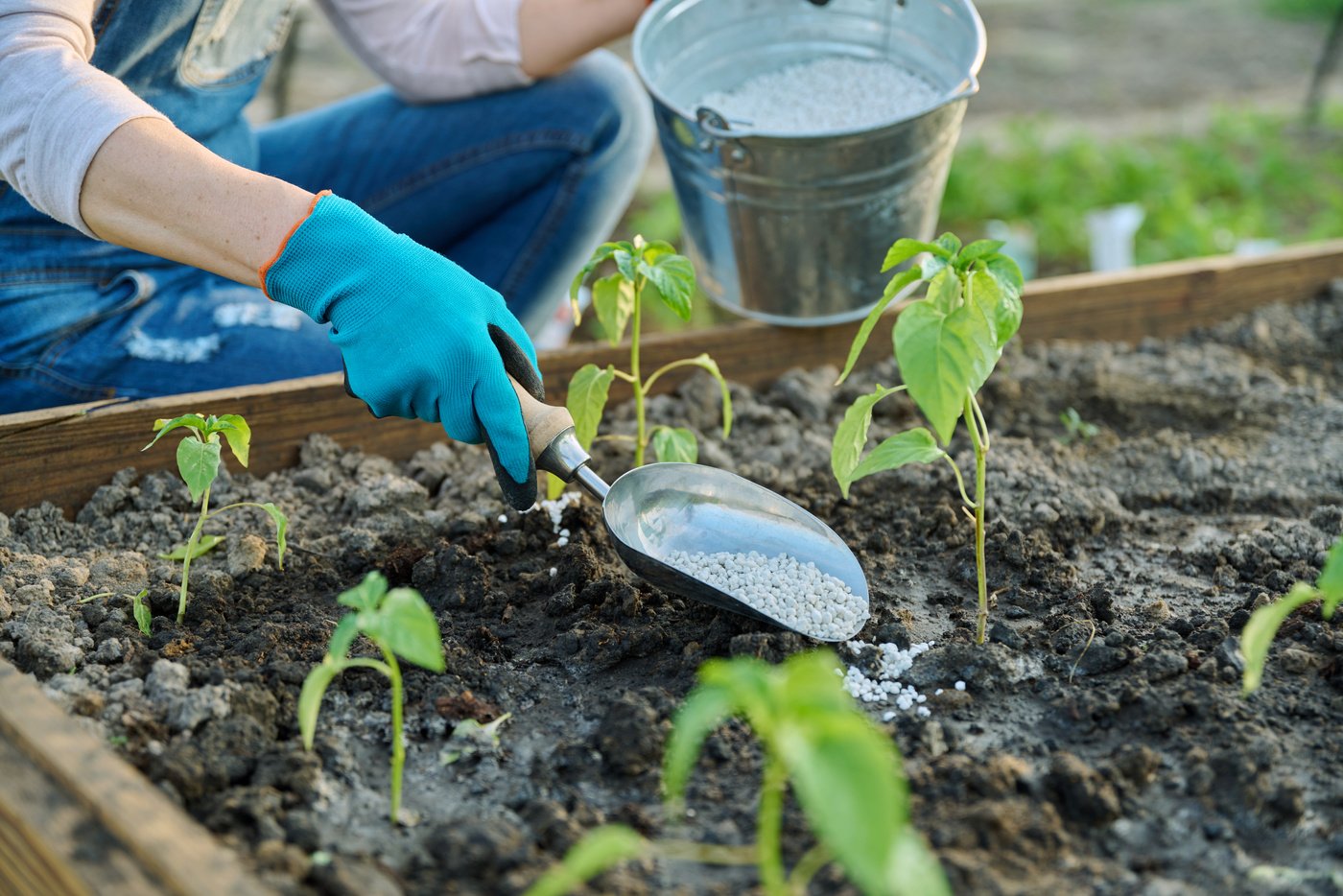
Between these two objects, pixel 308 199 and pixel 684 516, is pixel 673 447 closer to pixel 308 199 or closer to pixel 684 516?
pixel 684 516

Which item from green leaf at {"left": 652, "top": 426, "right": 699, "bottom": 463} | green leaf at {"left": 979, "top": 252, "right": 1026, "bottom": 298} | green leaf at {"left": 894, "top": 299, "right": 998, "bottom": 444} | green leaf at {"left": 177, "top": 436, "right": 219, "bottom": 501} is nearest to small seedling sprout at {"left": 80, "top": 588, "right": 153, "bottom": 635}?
green leaf at {"left": 177, "top": 436, "right": 219, "bottom": 501}

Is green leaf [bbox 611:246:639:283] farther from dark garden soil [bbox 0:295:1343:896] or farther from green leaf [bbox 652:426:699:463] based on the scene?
dark garden soil [bbox 0:295:1343:896]

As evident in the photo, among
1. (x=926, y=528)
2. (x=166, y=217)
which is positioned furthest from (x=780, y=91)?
(x=166, y=217)

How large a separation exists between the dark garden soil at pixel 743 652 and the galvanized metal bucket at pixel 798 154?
24 cm

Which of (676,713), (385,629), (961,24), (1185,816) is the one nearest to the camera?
(385,629)

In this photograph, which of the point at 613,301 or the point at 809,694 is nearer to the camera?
the point at 809,694

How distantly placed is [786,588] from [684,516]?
8.7 inches

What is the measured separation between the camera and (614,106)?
2.72 meters

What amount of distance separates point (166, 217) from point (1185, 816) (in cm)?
148

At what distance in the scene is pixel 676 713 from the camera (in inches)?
55.2

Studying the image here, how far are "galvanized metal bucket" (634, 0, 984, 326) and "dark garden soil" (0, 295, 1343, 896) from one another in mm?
235

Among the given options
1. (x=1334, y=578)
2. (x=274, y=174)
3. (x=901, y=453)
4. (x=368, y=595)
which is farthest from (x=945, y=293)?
(x=274, y=174)

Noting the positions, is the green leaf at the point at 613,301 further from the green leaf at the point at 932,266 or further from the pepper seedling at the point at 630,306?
the green leaf at the point at 932,266

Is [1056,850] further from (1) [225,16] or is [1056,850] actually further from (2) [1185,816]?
(1) [225,16]
